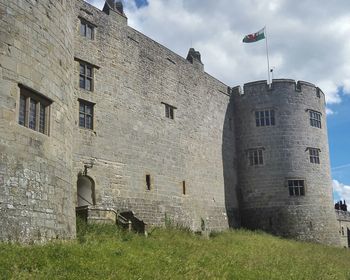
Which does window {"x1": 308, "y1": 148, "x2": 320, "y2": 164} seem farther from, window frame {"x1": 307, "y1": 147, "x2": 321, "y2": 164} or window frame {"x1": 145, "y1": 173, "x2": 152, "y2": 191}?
window frame {"x1": 145, "y1": 173, "x2": 152, "y2": 191}

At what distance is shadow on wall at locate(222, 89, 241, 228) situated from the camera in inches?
1157

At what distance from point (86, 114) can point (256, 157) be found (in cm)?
1436

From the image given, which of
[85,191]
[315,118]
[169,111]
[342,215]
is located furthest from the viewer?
[342,215]

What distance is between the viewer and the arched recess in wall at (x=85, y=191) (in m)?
19.5

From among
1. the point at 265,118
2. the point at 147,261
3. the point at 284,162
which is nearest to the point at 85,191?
the point at 147,261

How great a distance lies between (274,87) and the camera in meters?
31.6

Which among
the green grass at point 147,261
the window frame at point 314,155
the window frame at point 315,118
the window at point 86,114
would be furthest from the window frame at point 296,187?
the window at point 86,114

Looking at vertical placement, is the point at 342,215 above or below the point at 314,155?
below

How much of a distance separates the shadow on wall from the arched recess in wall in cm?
1145

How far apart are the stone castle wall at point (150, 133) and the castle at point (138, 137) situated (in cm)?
6

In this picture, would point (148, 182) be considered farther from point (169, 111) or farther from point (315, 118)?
point (315, 118)

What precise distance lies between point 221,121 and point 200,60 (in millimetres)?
3981

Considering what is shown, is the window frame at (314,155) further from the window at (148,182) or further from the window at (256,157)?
the window at (148,182)

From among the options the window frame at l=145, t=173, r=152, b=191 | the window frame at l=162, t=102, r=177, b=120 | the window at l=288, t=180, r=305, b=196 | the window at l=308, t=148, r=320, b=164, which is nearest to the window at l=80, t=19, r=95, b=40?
the window frame at l=162, t=102, r=177, b=120
